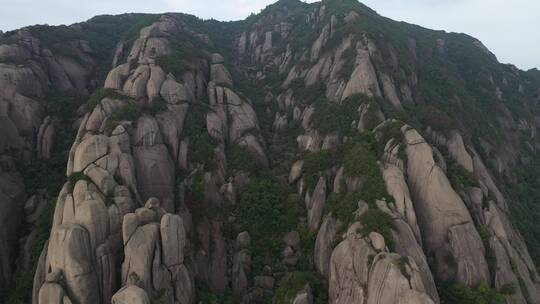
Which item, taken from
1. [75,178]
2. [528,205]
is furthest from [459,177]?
[75,178]

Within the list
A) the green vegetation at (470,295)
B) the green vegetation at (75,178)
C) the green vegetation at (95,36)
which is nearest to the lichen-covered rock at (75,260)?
the green vegetation at (75,178)

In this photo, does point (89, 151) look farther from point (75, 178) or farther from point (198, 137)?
point (198, 137)

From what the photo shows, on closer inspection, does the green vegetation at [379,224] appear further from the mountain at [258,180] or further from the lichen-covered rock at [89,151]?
the lichen-covered rock at [89,151]

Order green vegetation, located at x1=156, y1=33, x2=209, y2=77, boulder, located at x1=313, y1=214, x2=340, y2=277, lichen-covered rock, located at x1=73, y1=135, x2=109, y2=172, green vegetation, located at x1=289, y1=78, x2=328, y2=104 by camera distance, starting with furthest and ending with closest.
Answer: green vegetation, located at x1=289, y1=78, x2=328, y2=104, green vegetation, located at x1=156, y1=33, x2=209, y2=77, lichen-covered rock, located at x1=73, y1=135, x2=109, y2=172, boulder, located at x1=313, y1=214, x2=340, y2=277

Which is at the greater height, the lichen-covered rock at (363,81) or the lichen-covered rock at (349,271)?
the lichen-covered rock at (363,81)

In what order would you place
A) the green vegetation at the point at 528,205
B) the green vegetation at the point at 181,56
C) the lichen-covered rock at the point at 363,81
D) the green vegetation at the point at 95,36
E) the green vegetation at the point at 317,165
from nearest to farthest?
the green vegetation at the point at 317,165 → the green vegetation at the point at 528,205 → the lichen-covered rock at the point at 363,81 → the green vegetation at the point at 181,56 → the green vegetation at the point at 95,36

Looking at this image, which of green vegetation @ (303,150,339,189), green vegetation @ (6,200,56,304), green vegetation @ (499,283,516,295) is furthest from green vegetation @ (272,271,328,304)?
green vegetation @ (6,200,56,304)

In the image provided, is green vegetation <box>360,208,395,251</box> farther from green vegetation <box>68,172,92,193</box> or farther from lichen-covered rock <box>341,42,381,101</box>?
lichen-covered rock <box>341,42,381,101</box>
